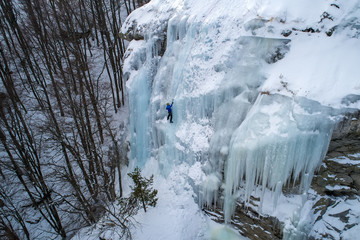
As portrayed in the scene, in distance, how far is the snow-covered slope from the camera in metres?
4.85

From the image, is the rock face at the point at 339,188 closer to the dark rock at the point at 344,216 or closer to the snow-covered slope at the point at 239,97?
the dark rock at the point at 344,216

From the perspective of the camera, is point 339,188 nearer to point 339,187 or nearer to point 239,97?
point 339,187

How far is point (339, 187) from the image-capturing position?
15.9 ft

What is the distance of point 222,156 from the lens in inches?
244

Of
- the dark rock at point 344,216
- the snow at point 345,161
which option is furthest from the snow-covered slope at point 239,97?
the dark rock at point 344,216

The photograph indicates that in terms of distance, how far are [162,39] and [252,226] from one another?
7.03m

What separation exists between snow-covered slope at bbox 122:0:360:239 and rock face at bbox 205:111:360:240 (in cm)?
28

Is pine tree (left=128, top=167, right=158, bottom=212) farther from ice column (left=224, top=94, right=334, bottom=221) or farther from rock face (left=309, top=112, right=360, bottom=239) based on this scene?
rock face (left=309, top=112, right=360, bottom=239)

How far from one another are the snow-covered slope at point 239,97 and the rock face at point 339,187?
277mm

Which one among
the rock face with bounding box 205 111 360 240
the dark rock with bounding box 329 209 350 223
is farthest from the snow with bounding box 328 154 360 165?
the dark rock with bounding box 329 209 350 223

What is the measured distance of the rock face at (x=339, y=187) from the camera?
462cm

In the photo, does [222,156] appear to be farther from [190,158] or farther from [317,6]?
[317,6]

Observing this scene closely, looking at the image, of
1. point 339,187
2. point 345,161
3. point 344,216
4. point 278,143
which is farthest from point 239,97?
point 344,216

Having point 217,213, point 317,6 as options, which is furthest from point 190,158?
point 317,6
